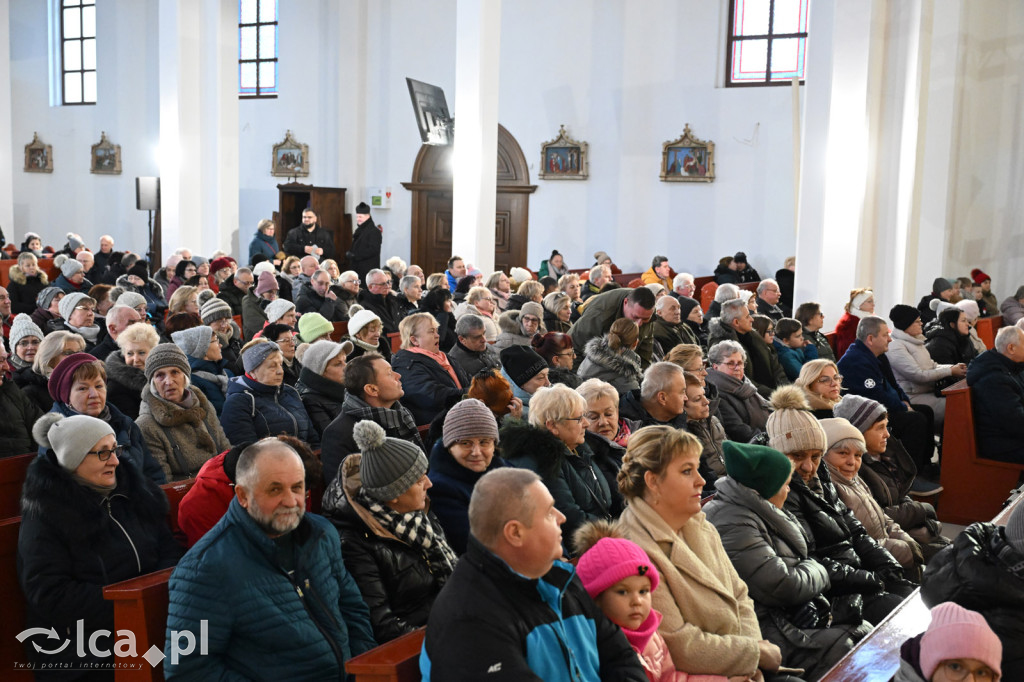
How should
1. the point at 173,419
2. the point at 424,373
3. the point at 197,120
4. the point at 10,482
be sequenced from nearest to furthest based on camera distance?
the point at 10,482, the point at 173,419, the point at 424,373, the point at 197,120

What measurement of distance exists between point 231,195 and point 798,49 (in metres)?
9.04

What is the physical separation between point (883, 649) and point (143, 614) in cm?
216

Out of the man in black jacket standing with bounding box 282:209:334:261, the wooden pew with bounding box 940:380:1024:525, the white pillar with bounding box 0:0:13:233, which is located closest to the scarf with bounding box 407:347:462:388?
the wooden pew with bounding box 940:380:1024:525

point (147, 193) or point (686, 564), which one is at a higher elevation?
point (147, 193)

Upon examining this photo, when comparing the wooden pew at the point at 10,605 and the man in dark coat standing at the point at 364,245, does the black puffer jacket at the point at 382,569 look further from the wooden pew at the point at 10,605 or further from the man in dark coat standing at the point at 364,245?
the man in dark coat standing at the point at 364,245

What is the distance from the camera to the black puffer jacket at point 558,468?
393cm

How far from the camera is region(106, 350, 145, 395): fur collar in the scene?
5.12 metres

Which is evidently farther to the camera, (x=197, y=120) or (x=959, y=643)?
(x=197, y=120)

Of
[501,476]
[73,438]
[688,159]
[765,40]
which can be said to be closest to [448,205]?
[688,159]

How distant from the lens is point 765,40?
51.3 feet

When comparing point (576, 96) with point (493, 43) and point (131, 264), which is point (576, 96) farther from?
point (131, 264)

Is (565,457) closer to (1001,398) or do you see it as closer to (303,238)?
(1001,398)

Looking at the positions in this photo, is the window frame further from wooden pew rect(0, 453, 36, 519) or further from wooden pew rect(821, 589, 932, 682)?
wooden pew rect(821, 589, 932, 682)

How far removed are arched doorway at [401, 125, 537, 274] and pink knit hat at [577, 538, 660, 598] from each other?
14.7 meters
